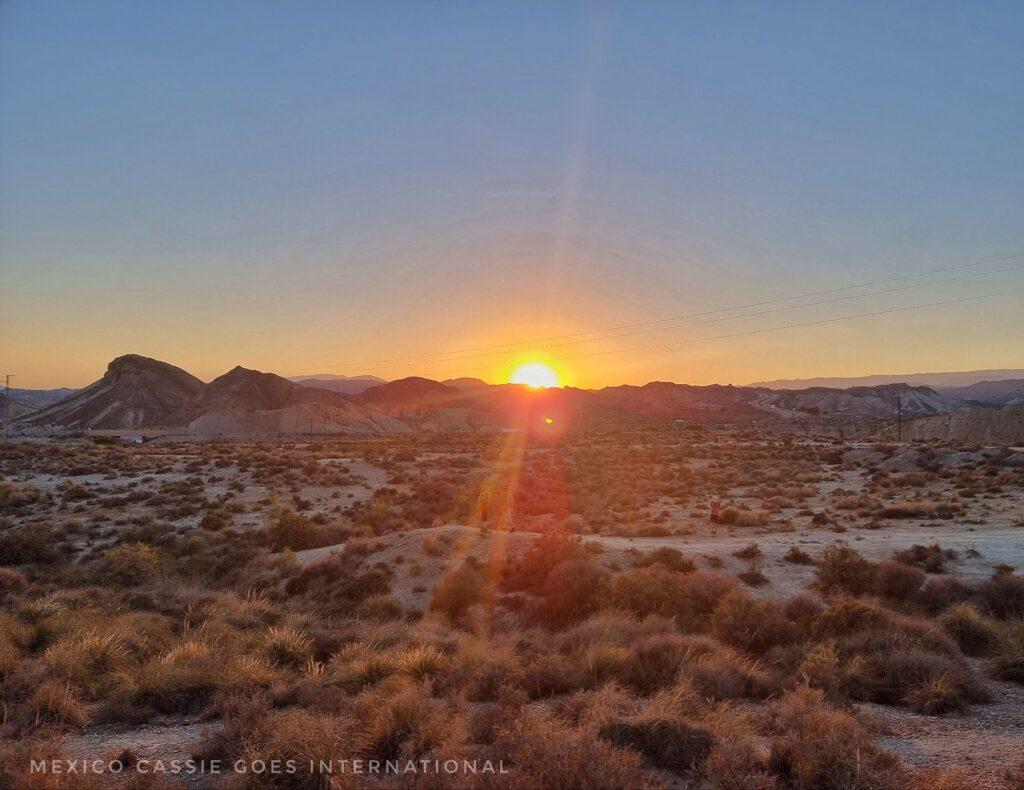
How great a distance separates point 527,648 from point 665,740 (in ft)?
17.1

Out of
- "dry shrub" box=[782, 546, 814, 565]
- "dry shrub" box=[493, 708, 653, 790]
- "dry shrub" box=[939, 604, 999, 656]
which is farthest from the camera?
"dry shrub" box=[782, 546, 814, 565]

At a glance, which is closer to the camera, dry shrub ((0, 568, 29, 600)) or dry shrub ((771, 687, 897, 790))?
dry shrub ((771, 687, 897, 790))

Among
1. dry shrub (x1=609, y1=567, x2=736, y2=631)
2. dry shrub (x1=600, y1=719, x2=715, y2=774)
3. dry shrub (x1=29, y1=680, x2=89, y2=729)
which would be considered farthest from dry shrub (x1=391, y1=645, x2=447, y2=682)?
dry shrub (x1=609, y1=567, x2=736, y2=631)

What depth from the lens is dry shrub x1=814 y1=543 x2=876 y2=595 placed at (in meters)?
15.2

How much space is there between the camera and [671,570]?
659 inches

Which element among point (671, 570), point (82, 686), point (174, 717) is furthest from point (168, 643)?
point (671, 570)

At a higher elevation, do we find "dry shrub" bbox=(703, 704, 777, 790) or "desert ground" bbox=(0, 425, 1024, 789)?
"dry shrub" bbox=(703, 704, 777, 790)

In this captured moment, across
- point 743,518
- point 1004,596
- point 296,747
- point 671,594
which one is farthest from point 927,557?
point 296,747

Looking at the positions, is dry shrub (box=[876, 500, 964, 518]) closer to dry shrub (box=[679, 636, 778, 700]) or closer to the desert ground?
the desert ground

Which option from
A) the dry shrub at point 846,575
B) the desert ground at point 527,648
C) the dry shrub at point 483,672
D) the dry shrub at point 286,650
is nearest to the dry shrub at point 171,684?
the desert ground at point 527,648

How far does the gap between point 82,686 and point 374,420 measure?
451 feet

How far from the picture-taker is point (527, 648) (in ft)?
38.2

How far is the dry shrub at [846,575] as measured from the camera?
1516cm

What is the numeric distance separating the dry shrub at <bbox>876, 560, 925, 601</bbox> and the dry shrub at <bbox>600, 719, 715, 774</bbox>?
1055 centimetres
